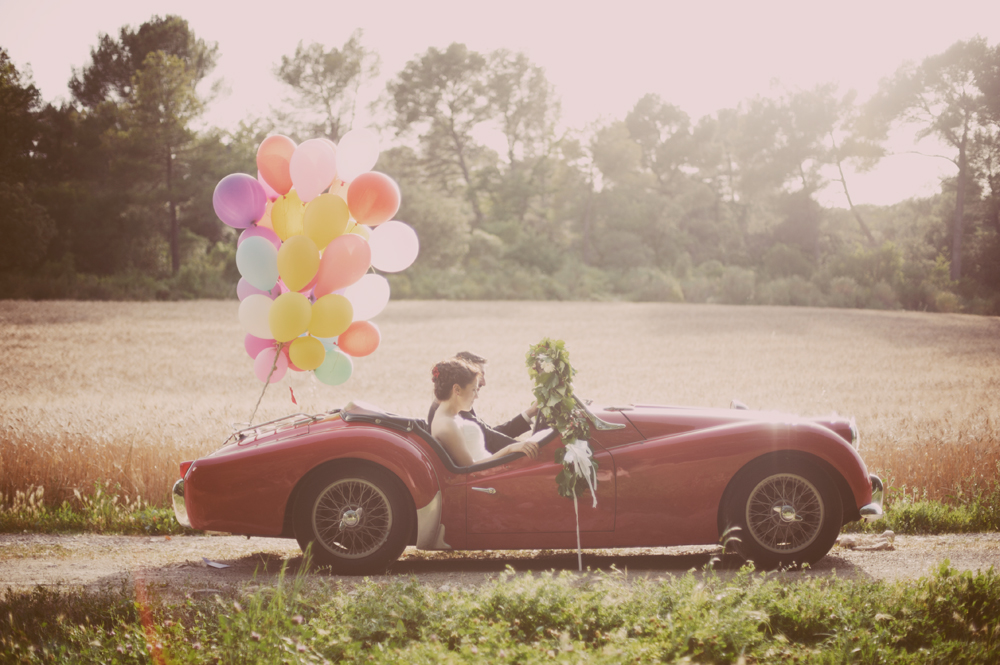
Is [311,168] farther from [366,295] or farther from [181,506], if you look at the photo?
[181,506]

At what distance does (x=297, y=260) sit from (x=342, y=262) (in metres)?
0.35

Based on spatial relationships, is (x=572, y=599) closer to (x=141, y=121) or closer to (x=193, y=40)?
(x=141, y=121)

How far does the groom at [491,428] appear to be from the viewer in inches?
201

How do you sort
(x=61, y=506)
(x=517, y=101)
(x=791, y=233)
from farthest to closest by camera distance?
(x=517, y=101), (x=791, y=233), (x=61, y=506)

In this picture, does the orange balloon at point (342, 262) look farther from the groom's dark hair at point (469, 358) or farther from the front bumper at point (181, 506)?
the front bumper at point (181, 506)

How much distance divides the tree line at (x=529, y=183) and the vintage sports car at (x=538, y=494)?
956 cm

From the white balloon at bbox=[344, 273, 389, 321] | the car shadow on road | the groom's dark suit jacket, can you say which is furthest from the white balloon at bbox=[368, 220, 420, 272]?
the car shadow on road

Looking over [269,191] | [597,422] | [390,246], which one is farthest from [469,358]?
[269,191]

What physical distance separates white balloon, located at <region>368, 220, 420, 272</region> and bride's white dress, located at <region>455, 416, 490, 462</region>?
84.5 inches

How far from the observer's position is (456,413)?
16.3 ft

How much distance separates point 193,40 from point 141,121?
12.4 feet

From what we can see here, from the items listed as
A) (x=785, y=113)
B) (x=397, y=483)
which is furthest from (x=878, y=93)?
(x=785, y=113)

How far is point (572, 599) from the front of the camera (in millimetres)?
3859

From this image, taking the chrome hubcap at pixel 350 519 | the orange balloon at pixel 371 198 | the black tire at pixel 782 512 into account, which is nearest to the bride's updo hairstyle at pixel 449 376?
the chrome hubcap at pixel 350 519
